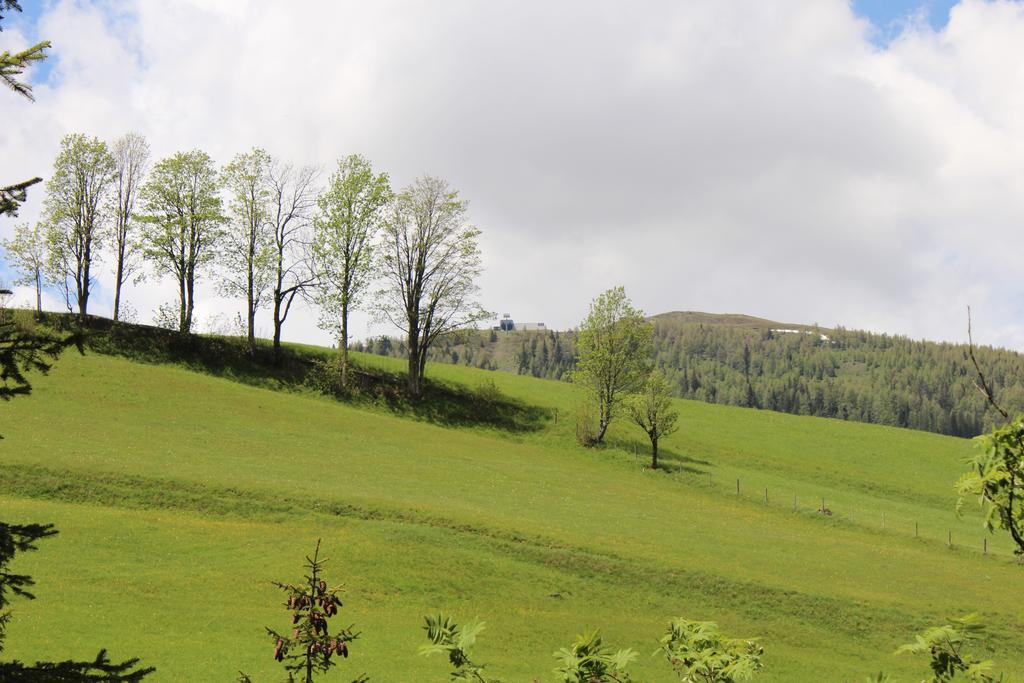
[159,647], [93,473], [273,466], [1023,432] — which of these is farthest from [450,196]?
[1023,432]

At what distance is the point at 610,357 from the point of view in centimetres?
7388

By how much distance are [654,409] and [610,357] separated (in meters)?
Result: 8.21

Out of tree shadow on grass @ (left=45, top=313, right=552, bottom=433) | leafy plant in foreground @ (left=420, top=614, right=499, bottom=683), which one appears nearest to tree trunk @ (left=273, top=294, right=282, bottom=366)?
tree shadow on grass @ (left=45, top=313, right=552, bottom=433)

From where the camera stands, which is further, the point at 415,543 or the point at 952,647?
the point at 415,543

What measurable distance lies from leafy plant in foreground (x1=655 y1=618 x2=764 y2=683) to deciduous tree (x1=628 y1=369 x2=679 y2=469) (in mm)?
60213

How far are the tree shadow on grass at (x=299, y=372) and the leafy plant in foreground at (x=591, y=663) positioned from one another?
215 feet

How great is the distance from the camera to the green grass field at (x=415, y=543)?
27656 mm

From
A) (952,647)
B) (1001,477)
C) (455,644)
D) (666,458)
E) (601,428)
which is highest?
(1001,477)

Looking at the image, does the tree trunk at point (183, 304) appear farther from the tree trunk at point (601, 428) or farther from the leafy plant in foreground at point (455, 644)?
the leafy plant in foreground at point (455, 644)

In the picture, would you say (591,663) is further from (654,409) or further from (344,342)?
(344,342)

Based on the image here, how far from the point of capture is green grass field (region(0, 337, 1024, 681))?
27656 mm

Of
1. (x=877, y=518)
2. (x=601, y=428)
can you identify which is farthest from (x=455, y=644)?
(x=601, y=428)

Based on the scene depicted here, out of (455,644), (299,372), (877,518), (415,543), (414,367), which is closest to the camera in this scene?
(455,644)

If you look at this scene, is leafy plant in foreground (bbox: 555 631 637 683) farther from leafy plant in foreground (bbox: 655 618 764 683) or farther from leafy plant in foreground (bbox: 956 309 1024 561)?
leafy plant in foreground (bbox: 956 309 1024 561)
